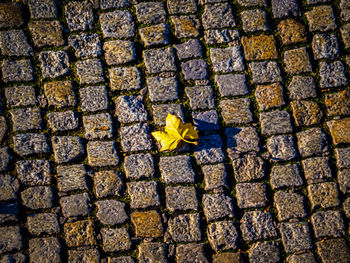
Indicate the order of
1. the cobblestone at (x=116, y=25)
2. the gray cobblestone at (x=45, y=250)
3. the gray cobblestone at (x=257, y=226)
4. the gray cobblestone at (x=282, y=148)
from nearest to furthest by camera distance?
1. the gray cobblestone at (x=45, y=250)
2. the gray cobblestone at (x=257, y=226)
3. the gray cobblestone at (x=282, y=148)
4. the cobblestone at (x=116, y=25)

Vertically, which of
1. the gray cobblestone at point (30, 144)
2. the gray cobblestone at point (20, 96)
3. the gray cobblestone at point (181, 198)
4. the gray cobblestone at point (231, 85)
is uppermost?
the gray cobblestone at point (20, 96)

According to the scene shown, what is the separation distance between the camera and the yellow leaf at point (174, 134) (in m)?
2.78

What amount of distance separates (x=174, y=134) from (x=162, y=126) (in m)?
0.17

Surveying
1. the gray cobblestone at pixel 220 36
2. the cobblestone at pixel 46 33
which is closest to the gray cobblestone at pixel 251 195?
the gray cobblestone at pixel 220 36

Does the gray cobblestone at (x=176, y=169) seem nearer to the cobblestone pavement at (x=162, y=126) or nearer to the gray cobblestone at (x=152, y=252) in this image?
the cobblestone pavement at (x=162, y=126)

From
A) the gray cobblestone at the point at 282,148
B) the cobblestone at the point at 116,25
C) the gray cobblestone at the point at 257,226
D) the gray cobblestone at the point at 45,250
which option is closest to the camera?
the gray cobblestone at the point at 45,250

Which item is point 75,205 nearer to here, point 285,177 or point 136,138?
point 136,138

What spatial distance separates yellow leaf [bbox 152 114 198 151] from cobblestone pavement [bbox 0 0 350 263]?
9 centimetres

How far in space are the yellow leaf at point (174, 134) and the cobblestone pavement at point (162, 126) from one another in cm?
9

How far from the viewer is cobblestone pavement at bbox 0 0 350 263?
9.05ft

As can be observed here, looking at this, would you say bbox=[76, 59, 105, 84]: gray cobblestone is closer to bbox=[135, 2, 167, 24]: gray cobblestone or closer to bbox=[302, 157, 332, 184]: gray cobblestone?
bbox=[135, 2, 167, 24]: gray cobblestone

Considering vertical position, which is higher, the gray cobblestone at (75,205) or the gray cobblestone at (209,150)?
the gray cobblestone at (209,150)

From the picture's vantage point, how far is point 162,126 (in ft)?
9.51

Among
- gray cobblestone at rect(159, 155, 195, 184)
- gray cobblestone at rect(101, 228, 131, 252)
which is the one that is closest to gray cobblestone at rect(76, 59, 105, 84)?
gray cobblestone at rect(159, 155, 195, 184)
